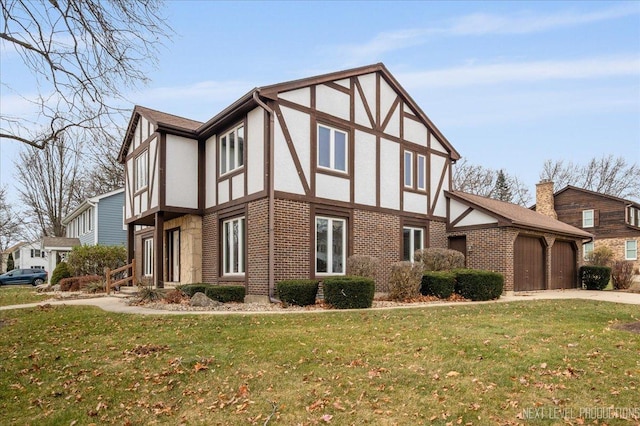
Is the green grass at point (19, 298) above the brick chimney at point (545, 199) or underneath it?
underneath

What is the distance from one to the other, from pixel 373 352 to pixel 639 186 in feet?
151

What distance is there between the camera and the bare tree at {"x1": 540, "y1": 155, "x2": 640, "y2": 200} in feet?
138

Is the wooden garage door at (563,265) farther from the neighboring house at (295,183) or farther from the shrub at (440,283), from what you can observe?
the shrub at (440,283)

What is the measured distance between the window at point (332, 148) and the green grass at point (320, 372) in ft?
21.1

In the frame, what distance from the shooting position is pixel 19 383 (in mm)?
5980

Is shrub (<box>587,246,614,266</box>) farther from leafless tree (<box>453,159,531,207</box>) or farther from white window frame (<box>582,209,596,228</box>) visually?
leafless tree (<box>453,159,531,207</box>)

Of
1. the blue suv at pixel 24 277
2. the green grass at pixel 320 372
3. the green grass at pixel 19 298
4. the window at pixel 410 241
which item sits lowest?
the blue suv at pixel 24 277

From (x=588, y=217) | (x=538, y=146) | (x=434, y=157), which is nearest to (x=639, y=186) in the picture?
(x=538, y=146)

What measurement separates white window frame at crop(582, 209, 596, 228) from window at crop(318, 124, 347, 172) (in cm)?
2665

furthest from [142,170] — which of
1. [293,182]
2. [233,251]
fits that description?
[293,182]

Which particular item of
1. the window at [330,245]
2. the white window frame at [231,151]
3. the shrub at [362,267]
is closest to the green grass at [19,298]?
the white window frame at [231,151]

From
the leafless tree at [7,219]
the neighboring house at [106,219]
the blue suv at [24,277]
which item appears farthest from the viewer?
the leafless tree at [7,219]

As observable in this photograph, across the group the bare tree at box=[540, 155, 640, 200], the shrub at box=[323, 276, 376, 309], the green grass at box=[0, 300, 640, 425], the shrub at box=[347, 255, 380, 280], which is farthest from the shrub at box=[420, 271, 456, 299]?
the bare tree at box=[540, 155, 640, 200]

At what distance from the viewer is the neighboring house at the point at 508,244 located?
53.0ft
